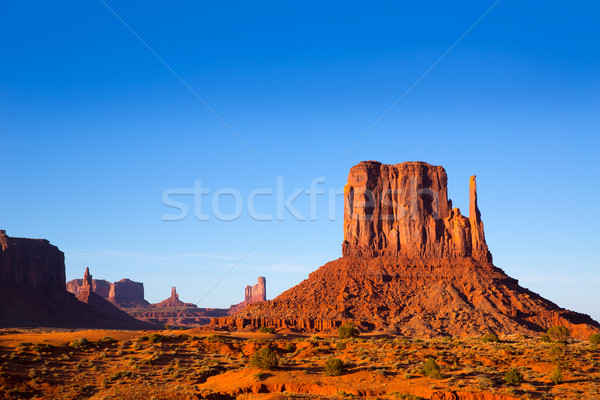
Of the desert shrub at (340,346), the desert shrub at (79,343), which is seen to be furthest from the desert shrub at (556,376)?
the desert shrub at (79,343)

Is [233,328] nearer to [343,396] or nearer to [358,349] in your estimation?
[358,349]

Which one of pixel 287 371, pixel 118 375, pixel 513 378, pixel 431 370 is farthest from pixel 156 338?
pixel 513 378

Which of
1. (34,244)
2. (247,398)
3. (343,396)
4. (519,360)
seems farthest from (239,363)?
(34,244)

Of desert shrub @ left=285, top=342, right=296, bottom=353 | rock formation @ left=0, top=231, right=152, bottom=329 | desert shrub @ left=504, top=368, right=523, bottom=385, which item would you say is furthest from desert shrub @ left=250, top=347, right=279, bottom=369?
rock formation @ left=0, top=231, right=152, bottom=329

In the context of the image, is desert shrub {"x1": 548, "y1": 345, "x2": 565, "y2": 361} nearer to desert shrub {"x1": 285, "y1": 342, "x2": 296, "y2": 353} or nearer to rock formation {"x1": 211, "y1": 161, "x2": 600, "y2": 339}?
desert shrub {"x1": 285, "y1": 342, "x2": 296, "y2": 353}

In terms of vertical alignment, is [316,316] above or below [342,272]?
below

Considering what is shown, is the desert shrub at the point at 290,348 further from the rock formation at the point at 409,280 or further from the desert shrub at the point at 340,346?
the rock formation at the point at 409,280

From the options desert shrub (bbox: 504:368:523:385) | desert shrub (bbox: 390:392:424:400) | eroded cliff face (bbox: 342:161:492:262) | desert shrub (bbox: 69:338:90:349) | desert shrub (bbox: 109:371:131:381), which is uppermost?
eroded cliff face (bbox: 342:161:492:262)
